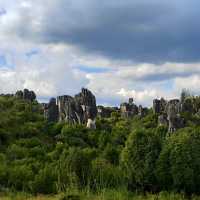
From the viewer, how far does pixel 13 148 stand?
194 feet

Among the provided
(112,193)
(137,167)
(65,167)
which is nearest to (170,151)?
(137,167)

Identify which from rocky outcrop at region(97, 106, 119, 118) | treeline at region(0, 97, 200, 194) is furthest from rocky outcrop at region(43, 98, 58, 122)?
treeline at region(0, 97, 200, 194)

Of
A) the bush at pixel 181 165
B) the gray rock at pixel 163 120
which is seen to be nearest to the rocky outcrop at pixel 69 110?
the gray rock at pixel 163 120

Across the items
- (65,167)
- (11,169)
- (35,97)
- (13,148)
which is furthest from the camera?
(35,97)

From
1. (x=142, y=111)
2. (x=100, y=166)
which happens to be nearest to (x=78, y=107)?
(x=142, y=111)

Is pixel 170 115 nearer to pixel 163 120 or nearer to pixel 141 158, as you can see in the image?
pixel 163 120

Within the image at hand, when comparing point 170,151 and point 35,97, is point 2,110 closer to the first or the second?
point 35,97

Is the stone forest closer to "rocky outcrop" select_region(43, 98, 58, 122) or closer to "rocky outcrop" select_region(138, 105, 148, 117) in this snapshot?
"rocky outcrop" select_region(43, 98, 58, 122)

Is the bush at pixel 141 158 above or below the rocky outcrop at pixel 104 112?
below

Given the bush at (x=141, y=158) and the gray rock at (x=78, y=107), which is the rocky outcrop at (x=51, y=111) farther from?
the bush at (x=141, y=158)

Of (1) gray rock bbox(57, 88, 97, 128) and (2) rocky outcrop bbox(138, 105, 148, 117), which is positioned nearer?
(1) gray rock bbox(57, 88, 97, 128)

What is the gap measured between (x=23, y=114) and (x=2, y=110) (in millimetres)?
3876

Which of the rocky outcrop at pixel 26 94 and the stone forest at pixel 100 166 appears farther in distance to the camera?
the rocky outcrop at pixel 26 94

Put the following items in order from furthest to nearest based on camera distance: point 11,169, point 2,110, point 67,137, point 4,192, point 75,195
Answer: point 2,110 < point 67,137 < point 11,169 < point 4,192 < point 75,195
